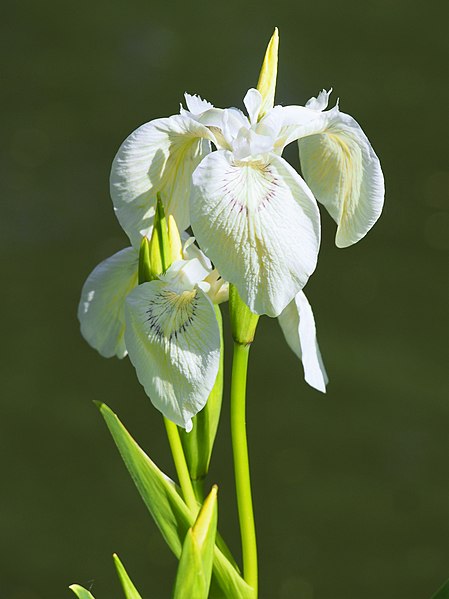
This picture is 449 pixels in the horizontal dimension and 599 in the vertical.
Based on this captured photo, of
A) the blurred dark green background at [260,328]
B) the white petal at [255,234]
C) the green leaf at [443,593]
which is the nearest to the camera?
the white petal at [255,234]

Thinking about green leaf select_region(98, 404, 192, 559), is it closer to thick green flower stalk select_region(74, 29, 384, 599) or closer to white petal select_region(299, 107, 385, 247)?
thick green flower stalk select_region(74, 29, 384, 599)

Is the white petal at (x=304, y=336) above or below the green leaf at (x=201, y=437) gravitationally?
above

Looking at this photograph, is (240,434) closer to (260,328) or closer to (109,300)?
(109,300)

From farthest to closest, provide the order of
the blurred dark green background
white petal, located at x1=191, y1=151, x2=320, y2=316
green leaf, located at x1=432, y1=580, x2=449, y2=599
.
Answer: the blurred dark green background → green leaf, located at x1=432, y1=580, x2=449, y2=599 → white petal, located at x1=191, y1=151, x2=320, y2=316

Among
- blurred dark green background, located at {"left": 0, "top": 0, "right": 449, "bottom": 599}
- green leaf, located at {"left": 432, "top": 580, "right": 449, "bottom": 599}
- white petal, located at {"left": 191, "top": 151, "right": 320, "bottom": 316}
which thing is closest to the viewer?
white petal, located at {"left": 191, "top": 151, "right": 320, "bottom": 316}

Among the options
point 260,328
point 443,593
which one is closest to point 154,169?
point 443,593

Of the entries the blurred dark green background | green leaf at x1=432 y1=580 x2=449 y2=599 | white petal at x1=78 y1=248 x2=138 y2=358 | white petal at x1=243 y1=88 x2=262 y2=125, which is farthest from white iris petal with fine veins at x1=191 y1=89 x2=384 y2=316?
the blurred dark green background

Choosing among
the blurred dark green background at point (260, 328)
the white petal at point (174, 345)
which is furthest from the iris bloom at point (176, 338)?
the blurred dark green background at point (260, 328)

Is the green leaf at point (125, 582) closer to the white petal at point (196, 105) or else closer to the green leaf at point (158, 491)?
the green leaf at point (158, 491)
